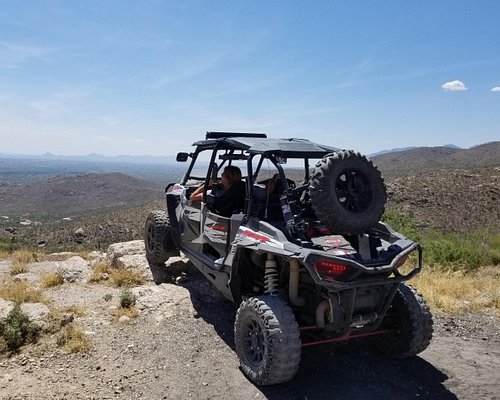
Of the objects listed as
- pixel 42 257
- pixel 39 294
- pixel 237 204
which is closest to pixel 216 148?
pixel 237 204

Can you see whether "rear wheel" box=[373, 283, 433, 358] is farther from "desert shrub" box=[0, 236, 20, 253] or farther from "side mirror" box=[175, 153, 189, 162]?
"desert shrub" box=[0, 236, 20, 253]

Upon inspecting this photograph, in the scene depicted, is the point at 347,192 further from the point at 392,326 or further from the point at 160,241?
the point at 160,241

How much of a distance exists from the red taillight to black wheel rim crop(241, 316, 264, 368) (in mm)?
837

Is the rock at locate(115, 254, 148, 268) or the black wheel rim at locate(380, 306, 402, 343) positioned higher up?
the black wheel rim at locate(380, 306, 402, 343)

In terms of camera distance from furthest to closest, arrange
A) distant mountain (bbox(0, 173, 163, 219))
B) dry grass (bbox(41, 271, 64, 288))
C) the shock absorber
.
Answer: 1. distant mountain (bbox(0, 173, 163, 219))
2. dry grass (bbox(41, 271, 64, 288))
3. the shock absorber

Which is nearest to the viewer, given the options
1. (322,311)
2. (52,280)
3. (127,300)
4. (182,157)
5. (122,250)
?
(322,311)

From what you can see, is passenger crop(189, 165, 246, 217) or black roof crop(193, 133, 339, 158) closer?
black roof crop(193, 133, 339, 158)

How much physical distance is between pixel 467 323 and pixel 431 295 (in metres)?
0.96

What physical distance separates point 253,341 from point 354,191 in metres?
1.86

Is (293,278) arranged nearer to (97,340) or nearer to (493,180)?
(97,340)

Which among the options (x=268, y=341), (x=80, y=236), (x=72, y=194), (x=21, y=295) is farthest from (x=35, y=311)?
(x=72, y=194)

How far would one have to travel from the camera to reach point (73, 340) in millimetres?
5199

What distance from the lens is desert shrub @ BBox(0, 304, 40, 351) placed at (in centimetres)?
506

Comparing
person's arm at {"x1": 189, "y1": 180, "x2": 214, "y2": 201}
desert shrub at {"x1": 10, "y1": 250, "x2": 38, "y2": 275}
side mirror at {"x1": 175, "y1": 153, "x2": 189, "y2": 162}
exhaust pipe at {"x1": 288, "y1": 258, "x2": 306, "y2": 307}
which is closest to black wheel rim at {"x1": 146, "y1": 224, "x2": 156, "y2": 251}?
side mirror at {"x1": 175, "y1": 153, "x2": 189, "y2": 162}
